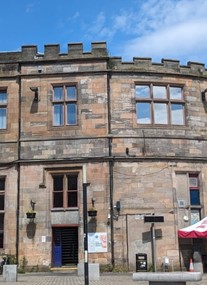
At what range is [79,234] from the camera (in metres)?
21.4

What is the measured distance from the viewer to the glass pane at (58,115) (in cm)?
2281

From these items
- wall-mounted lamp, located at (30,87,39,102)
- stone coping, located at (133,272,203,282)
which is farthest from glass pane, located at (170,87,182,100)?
stone coping, located at (133,272,203,282)

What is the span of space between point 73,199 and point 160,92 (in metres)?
6.85

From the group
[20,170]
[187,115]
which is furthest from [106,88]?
[20,170]

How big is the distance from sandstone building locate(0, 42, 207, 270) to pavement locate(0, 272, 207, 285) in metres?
0.87

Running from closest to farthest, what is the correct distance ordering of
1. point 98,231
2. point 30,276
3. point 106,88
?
1. point 30,276
2. point 98,231
3. point 106,88

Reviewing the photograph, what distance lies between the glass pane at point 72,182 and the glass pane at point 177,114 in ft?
18.3

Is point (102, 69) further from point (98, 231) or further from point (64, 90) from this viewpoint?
point (98, 231)

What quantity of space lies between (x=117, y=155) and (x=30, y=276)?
6.64 meters

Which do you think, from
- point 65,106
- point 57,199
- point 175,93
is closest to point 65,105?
point 65,106

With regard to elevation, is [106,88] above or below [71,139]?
above

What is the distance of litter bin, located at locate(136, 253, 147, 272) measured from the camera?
68.0ft

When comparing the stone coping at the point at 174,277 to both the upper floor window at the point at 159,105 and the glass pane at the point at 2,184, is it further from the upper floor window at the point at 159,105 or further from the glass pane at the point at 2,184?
the glass pane at the point at 2,184

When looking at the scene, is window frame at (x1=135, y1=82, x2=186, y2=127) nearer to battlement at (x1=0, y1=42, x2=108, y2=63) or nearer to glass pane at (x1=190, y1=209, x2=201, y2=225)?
battlement at (x1=0, y1=42, x2=108, y2=63)
